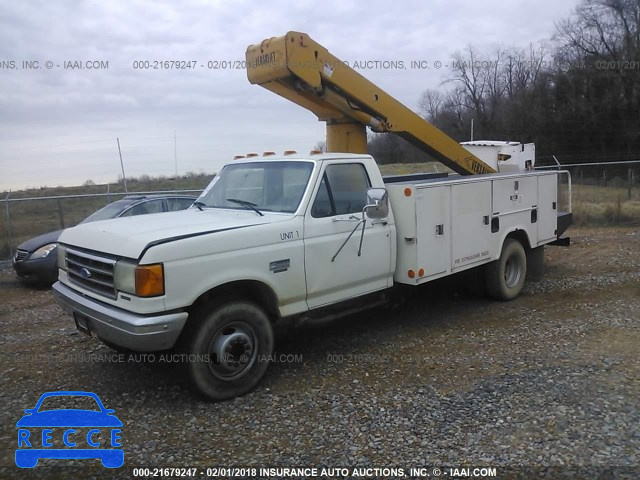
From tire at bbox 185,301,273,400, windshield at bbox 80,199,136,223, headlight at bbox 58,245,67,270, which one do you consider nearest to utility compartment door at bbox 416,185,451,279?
tire at bbox 185,301,273,400

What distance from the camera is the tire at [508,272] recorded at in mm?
7023

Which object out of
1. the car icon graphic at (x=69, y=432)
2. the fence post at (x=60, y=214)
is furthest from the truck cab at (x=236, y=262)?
the fence post at (x=60, y=214)

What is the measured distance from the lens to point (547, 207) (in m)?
7.84

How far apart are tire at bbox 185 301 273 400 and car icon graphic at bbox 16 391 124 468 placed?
2.45 ft

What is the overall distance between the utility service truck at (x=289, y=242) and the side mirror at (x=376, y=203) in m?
0.01

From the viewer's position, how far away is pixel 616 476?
10.6 ft

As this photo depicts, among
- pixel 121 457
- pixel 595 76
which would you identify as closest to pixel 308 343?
pixel 121 457

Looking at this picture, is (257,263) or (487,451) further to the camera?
(257,263)

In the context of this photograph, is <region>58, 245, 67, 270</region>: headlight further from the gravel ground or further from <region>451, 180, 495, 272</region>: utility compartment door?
<region>451, 180, 495, 272</region>: utility compartment door

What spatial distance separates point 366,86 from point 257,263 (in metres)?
3.23

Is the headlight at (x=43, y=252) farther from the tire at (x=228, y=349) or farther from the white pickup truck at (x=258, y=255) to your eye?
the tire at (x=228, y=349)

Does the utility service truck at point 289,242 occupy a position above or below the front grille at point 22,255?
above

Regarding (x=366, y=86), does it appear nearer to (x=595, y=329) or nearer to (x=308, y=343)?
(x=308, y=343)

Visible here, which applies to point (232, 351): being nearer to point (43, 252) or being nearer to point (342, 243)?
point (342, 243)
